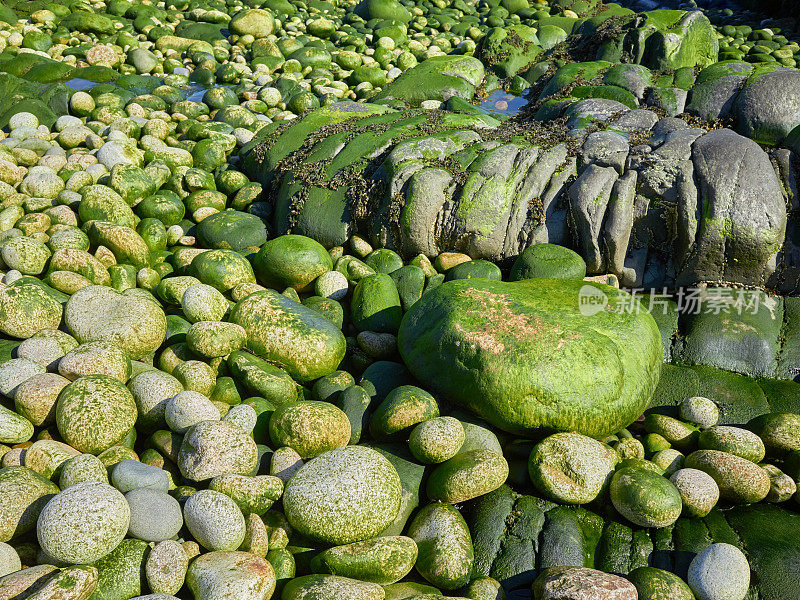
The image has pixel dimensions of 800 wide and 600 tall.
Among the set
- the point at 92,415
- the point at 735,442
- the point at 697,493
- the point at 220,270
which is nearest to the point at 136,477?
the point at 92,415

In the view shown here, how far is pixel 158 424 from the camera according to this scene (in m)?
5.59

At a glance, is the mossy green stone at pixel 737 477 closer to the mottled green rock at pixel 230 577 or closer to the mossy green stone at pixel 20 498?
the mottled green rock at pixel 230 577

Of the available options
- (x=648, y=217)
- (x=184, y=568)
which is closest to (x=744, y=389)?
(x=648, y=217)

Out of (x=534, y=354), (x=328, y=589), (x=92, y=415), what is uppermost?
(x=534, y=354)

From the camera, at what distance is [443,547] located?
190 inches

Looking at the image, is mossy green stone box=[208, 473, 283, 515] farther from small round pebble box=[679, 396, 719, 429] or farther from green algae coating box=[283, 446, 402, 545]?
small round pebble box=[679, 396, 719, 429]

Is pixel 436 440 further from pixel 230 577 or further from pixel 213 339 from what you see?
pixel 213 339

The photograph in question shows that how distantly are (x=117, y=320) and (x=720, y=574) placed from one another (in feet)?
19.7

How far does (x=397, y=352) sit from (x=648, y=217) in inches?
153

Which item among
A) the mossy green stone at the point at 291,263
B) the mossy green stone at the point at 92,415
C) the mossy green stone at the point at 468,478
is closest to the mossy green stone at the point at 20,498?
the mossy green stone at the point at 92,415

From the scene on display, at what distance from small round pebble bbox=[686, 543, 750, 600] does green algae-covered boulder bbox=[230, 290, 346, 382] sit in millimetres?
3893

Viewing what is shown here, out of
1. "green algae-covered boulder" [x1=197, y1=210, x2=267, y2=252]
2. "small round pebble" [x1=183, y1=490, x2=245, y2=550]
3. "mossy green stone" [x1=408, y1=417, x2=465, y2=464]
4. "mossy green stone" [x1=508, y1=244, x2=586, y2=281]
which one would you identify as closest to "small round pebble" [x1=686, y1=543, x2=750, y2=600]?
"mossy green stone" [x1=408, y1=417, x2=465, y2=464]

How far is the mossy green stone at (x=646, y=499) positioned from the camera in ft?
16.7

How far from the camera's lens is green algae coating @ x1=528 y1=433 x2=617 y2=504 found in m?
5.30
